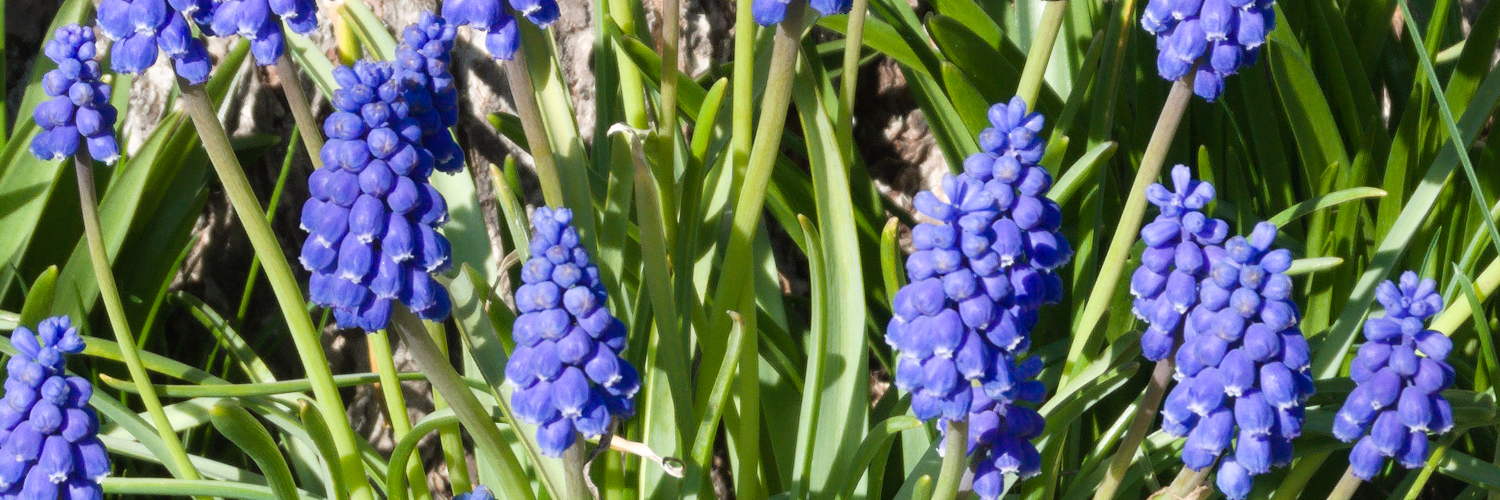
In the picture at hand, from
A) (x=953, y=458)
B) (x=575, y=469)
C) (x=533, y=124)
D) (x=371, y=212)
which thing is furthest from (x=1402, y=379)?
(x=371, y=212)

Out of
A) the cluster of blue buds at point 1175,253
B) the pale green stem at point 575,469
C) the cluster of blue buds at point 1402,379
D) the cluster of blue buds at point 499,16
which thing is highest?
the cluster of blue buds at point 499,16

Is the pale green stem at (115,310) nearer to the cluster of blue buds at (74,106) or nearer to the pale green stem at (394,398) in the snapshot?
the cluster of blue buds at (74,106)

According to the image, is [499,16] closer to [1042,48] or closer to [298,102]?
[298,102]

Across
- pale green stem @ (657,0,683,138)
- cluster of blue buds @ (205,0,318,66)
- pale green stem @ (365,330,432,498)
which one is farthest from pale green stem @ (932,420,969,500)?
cluster of blue buds @ (205,0,318,66)

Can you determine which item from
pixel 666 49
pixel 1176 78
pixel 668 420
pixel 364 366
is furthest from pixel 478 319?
pixel 364 366

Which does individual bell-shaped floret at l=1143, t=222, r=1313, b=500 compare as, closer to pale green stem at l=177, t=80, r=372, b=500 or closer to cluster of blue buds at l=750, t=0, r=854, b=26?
cluster of blue buds at l=750, t=0, r=854, b=26

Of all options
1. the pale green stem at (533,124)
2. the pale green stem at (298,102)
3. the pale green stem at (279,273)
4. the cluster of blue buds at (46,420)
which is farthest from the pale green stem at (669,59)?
the cluster of blue buds at (46,420)

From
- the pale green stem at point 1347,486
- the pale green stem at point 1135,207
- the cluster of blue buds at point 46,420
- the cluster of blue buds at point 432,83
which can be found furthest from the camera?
the pale green stem at point 1347,486
